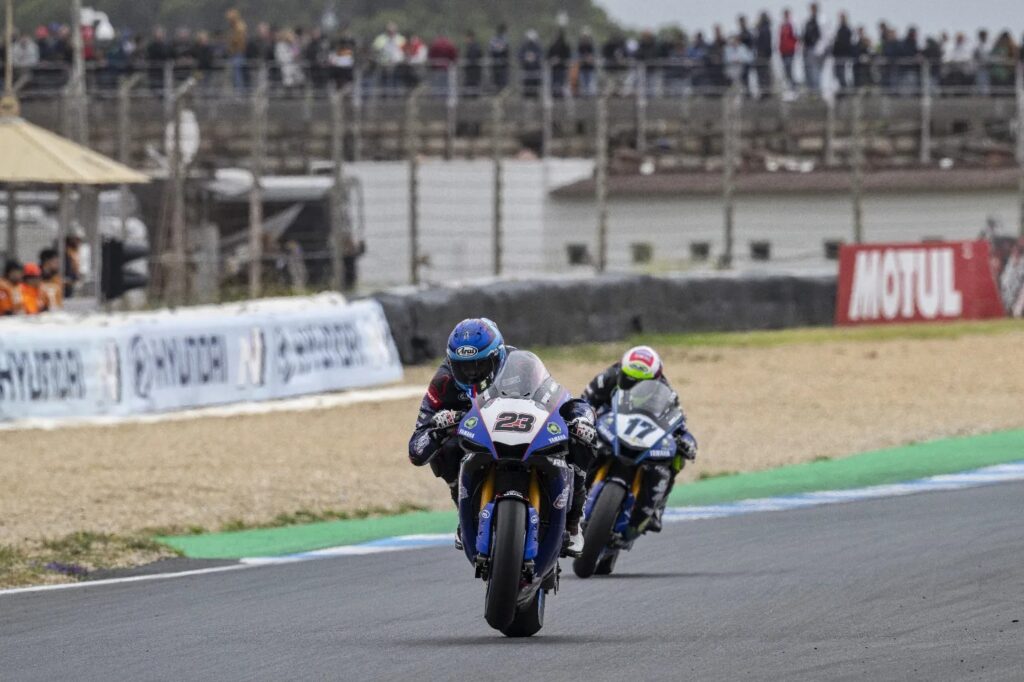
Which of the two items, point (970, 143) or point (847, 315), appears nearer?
point (847, 315)

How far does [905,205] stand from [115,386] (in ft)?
52.8

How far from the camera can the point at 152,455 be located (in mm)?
14609

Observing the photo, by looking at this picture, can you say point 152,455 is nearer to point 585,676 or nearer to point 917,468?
point 917,468

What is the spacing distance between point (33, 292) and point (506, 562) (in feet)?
39.1

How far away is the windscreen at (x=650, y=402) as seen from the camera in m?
9.77

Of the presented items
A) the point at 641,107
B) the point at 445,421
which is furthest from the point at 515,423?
the point at 641,107

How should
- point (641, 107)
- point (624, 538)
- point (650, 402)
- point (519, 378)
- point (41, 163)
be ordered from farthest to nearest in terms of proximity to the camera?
point (641, 107), point (41, 163), point (650, 402), point (624, 538), point (519, 378)

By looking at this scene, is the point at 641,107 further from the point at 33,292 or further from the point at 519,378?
the point at 519,378

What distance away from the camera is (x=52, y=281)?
18.9 meters

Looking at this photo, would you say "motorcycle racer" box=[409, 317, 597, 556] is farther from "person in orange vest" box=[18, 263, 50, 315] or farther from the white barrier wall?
"person in orange vest" box=[18, 263, 50, 315]

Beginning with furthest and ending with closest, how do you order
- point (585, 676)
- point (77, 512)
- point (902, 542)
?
point (77, 512) < point (902, 542) < point (585, 676)

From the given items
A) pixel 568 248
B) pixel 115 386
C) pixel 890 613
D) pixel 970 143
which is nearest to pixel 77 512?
pixel 115 386

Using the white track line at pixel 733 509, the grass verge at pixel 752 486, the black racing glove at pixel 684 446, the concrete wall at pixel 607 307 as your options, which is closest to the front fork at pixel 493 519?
the black racing glove at pixel 684 446

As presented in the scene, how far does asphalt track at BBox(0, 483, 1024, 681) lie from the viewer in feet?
21.1
